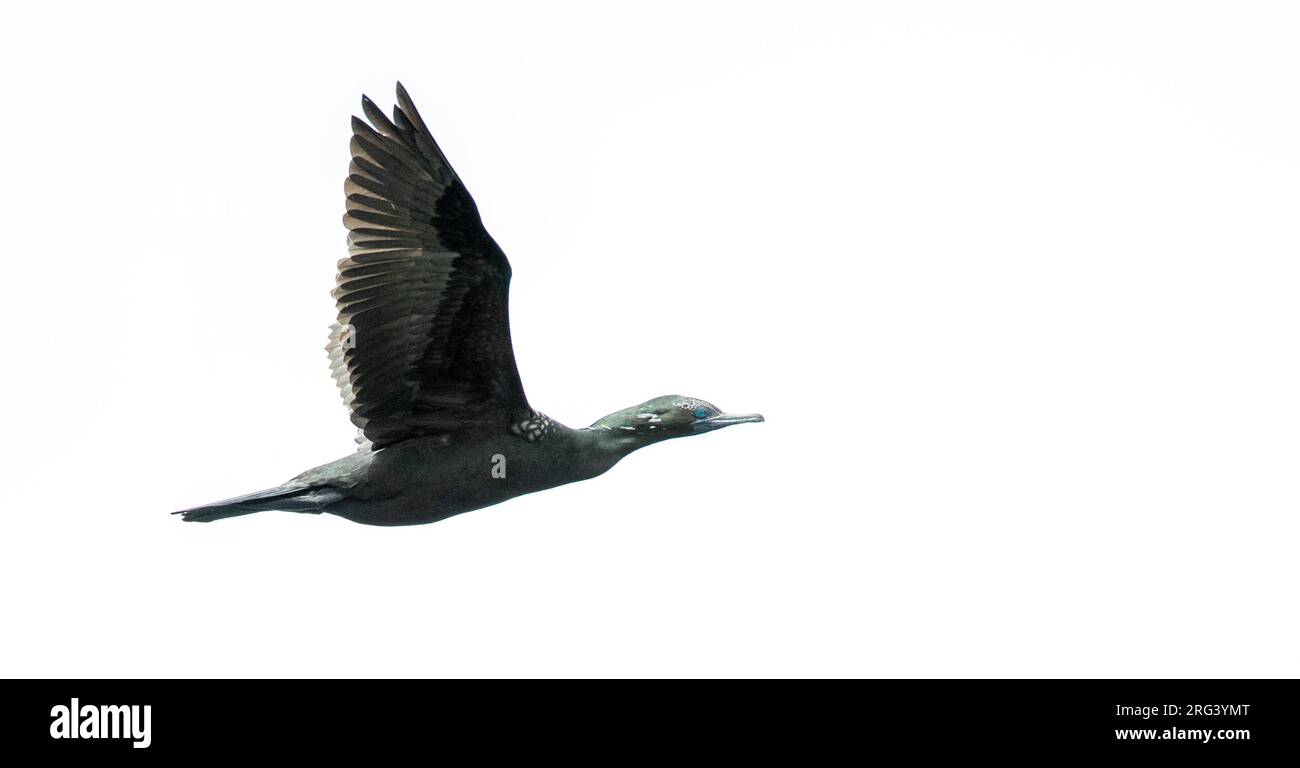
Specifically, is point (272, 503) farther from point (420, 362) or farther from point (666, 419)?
point (666, 419)

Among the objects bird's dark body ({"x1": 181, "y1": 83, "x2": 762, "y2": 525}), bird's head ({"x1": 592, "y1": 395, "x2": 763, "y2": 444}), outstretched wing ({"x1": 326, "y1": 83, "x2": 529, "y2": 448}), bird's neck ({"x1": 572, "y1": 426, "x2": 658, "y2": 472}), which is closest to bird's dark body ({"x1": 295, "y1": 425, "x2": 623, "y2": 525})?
bird's dark body ({"x1": 181, "y1": 83, "x2": 762, "y2": 525})

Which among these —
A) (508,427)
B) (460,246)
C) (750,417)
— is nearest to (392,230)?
(460,246)

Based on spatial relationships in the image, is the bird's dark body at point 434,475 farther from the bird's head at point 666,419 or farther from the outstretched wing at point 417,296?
the bird's head at point 666,419

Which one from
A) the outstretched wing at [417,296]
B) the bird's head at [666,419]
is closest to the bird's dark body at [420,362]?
the outstretched wing at [417,296]

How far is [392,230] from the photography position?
13789 millimetres

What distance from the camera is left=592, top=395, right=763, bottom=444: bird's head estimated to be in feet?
47.7

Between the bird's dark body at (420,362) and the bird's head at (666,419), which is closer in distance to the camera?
the bird's dark body at (420,362)

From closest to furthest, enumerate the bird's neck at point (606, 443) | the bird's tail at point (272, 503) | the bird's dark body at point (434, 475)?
1. the bird's tail at point (272, 503)
2. the bird's dark body at point (434, 475)
3. the bird's neck at point (606, 443)

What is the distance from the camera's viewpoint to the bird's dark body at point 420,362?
13695 mm

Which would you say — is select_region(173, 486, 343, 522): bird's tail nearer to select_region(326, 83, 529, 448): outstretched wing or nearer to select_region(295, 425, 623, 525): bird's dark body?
select_region(295, 425, 623, 525): bird's dark body

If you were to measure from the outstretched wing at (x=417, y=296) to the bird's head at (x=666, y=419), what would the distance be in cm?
69

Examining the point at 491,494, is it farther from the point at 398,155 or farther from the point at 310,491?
the point at 398,155

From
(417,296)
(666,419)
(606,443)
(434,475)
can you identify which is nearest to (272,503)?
(434,475)

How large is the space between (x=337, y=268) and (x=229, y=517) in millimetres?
1616
